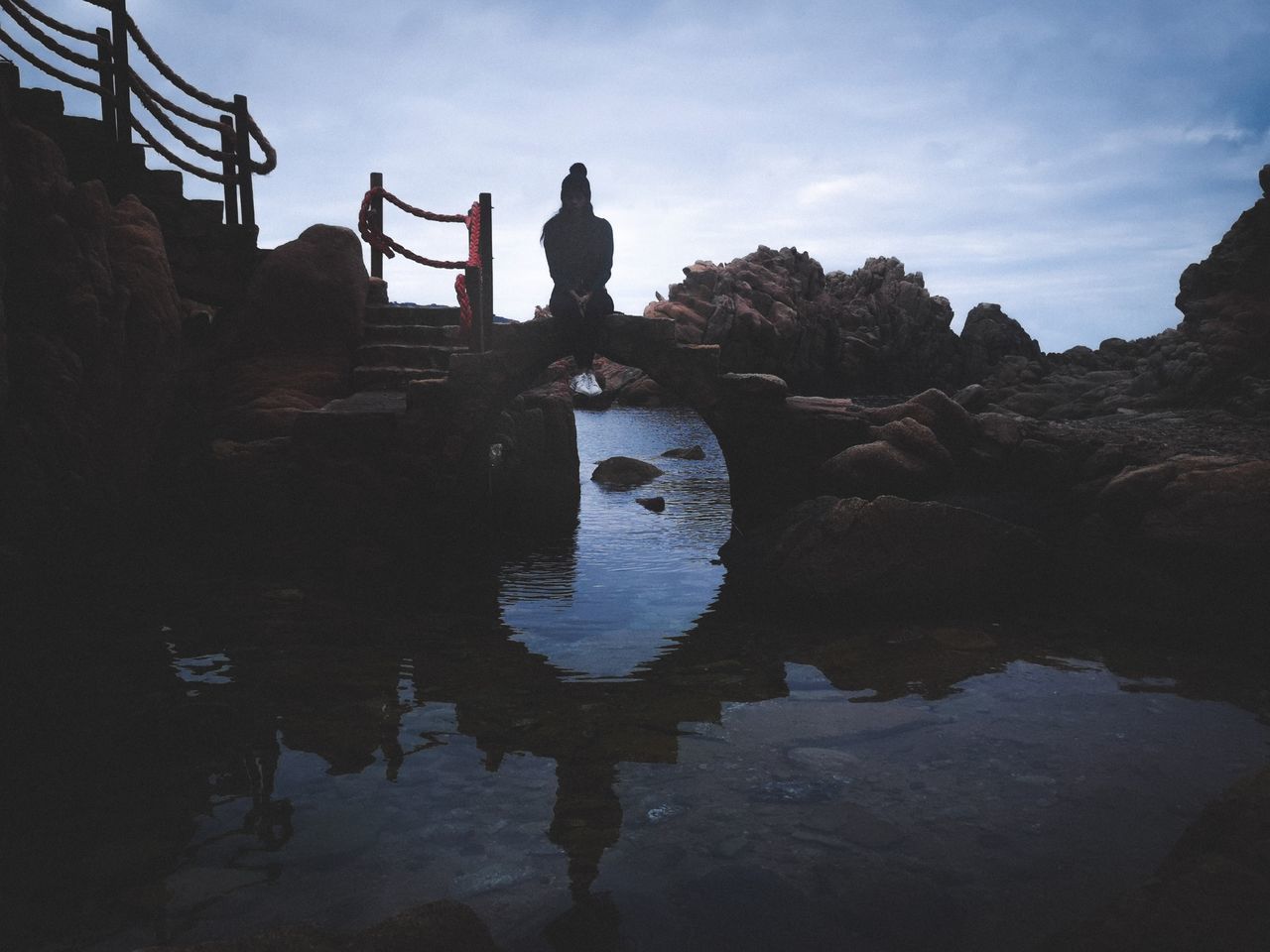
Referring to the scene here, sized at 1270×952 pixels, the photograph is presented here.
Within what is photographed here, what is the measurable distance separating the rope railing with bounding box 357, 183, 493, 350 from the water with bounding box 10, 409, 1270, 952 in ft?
17.3

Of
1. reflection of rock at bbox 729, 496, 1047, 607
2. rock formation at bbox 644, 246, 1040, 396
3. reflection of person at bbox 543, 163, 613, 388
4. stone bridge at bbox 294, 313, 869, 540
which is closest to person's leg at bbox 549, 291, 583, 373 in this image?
reflection of person at bbox 543, 163, 613, 388

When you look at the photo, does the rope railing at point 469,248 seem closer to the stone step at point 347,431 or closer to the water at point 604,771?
the stone step at point 347,431

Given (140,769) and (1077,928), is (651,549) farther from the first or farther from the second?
(1077,928)

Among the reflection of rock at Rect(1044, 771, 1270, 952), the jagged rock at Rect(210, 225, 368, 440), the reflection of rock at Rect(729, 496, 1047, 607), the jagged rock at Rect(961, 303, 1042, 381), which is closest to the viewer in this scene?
the reflection of rock at Rect(1044, 771, 1270, 952)

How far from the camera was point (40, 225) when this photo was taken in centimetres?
962

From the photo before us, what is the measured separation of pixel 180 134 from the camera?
44.9ft

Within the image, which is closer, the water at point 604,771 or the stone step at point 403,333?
the water at point 604,771

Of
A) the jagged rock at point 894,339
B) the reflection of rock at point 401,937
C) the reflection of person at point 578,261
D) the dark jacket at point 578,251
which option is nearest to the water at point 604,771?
the reflection of rock at point 401,937

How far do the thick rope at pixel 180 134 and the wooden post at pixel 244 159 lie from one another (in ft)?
0.99

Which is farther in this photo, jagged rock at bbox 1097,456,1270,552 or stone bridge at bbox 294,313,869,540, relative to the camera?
stone bridge at bbox 294,313,869,540

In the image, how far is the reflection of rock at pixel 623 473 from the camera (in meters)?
20.7

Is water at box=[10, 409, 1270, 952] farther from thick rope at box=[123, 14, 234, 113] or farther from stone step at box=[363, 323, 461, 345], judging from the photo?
thick rope at box=[123, 14, 234, 113]

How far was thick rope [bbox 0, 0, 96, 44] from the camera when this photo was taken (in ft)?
40.0

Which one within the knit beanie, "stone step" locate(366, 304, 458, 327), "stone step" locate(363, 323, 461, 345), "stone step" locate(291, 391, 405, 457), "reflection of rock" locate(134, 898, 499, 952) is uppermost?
the knit beanie
